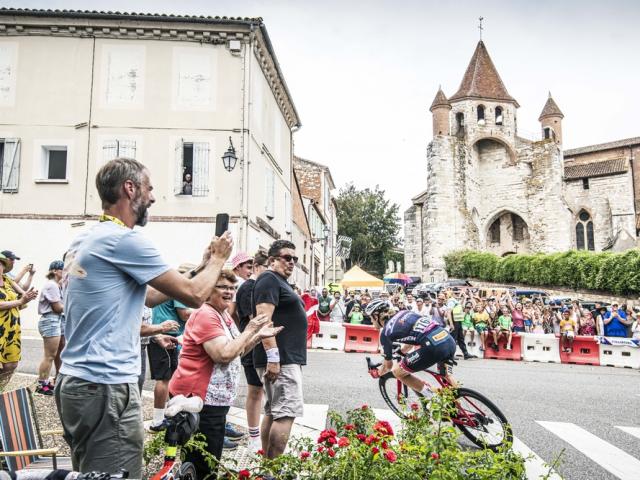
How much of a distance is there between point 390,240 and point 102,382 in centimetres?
6729

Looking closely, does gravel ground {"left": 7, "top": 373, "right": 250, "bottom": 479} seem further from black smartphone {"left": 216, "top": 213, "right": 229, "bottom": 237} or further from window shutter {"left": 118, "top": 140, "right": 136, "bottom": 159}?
window shutter {"left": 118, "top": 140, "right": 136, "bottom": 159}

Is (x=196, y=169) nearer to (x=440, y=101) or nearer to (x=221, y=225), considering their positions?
(x=221, y=225)

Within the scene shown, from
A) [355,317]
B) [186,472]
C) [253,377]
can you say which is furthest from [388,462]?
[355,317]

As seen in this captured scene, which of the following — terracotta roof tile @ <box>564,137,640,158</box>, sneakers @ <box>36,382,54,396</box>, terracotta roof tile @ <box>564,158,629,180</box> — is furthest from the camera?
terracotta roof tile @ <box>564,137,640,158</box>

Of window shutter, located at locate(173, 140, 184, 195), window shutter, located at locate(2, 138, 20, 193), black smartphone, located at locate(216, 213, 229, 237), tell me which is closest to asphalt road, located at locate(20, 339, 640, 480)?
black smartphone, located at locate(216, 213, 229, 237)

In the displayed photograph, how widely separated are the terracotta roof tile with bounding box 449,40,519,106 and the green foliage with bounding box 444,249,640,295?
1647cm

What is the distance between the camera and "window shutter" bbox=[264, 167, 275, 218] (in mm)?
19250

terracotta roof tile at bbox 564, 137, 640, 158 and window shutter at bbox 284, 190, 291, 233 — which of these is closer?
window shutter at bbox 284, 190, 291, 233

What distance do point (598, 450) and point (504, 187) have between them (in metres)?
47.1

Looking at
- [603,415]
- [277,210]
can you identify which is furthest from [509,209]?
[603,415]

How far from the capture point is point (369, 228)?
224 ft

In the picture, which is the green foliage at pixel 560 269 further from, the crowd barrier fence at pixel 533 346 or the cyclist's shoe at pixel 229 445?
the cyclist's shoe at pixel 229 445

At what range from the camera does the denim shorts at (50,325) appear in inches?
251

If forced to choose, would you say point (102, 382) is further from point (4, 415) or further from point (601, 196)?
point (601, 196)
